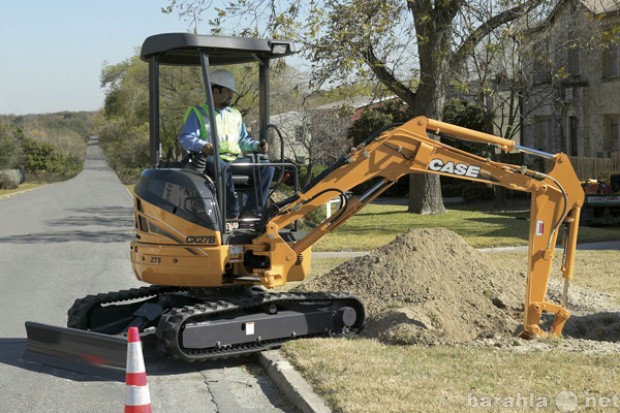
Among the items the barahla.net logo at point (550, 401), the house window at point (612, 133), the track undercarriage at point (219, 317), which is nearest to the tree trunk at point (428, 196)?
the house window at point (612, 133)

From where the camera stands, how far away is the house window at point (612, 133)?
35.3 m

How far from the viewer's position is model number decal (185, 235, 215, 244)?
362 inches

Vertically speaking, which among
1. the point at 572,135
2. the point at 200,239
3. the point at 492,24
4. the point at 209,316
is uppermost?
the point at 492,24

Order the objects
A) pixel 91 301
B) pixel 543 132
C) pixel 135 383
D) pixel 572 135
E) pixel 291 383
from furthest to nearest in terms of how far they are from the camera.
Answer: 1. pixel 543 132
2. pixel 572 135
3. pixel 91 301
4. pixel 291 383
5. pixel 135 383

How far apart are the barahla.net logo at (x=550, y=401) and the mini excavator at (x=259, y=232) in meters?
2.53

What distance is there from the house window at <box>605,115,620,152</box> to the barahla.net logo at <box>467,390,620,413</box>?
2996cm

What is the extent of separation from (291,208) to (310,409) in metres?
2.68

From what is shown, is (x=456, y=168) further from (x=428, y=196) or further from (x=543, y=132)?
(x=543, y=132)

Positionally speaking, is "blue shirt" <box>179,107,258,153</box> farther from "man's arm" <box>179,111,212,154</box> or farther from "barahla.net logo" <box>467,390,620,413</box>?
"barahla.net logo" <box>467,390,620,413</box>

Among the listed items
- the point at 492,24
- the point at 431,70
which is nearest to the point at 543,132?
the point at 431,70

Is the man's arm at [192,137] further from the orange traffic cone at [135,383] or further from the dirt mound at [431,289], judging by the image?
the orange traffic cone at [135,383]

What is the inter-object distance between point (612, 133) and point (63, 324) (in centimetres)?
2827

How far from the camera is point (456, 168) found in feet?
31.0

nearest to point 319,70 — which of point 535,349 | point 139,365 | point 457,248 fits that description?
point 457,248
